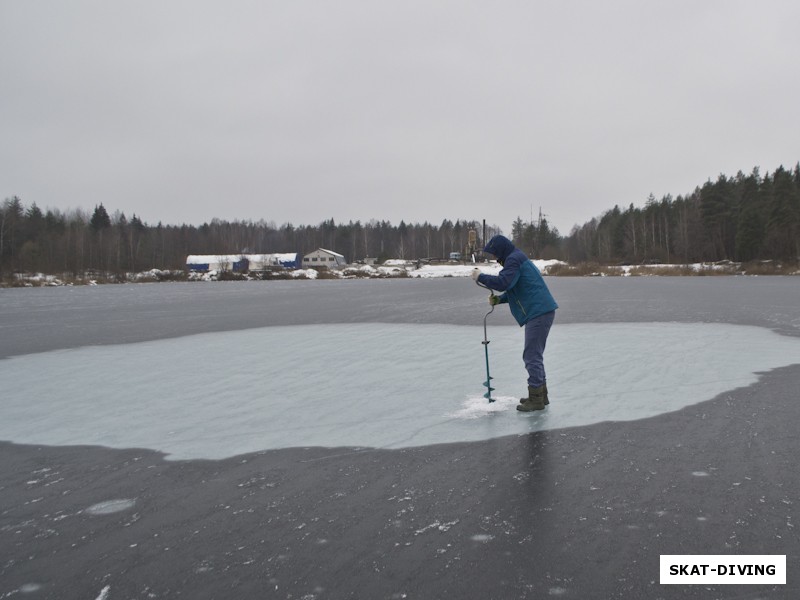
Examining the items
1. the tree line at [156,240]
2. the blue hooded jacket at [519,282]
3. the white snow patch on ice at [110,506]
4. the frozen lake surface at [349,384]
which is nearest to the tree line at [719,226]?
the tree line at [156,240]

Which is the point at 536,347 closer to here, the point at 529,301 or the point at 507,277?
the point at 529,301

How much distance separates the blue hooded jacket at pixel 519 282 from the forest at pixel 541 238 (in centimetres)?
4982

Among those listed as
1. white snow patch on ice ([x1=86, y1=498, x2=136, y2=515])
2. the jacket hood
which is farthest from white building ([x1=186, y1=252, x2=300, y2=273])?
white snow patch on ice ([x1=86, y1=498, x2=136, y2=515])

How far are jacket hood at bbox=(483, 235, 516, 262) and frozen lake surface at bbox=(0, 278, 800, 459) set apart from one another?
150 cm

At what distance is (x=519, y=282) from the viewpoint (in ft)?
17.5

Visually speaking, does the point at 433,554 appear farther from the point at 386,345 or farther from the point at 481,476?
the point at 386,345

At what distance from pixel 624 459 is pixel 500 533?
1.45m

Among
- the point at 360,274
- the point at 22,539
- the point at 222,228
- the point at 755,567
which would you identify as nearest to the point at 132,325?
the point at 22,539

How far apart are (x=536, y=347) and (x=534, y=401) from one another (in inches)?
20.3

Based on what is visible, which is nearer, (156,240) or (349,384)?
(349,384)

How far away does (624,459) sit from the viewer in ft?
12.2

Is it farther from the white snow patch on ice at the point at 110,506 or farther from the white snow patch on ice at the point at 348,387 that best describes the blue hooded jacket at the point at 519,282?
the white snow patch on ice at the point at 110,506

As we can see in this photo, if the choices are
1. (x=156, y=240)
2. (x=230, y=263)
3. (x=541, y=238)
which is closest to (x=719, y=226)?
(x=541, y=238)

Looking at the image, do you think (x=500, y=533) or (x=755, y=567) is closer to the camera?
(x=755, y=567)
